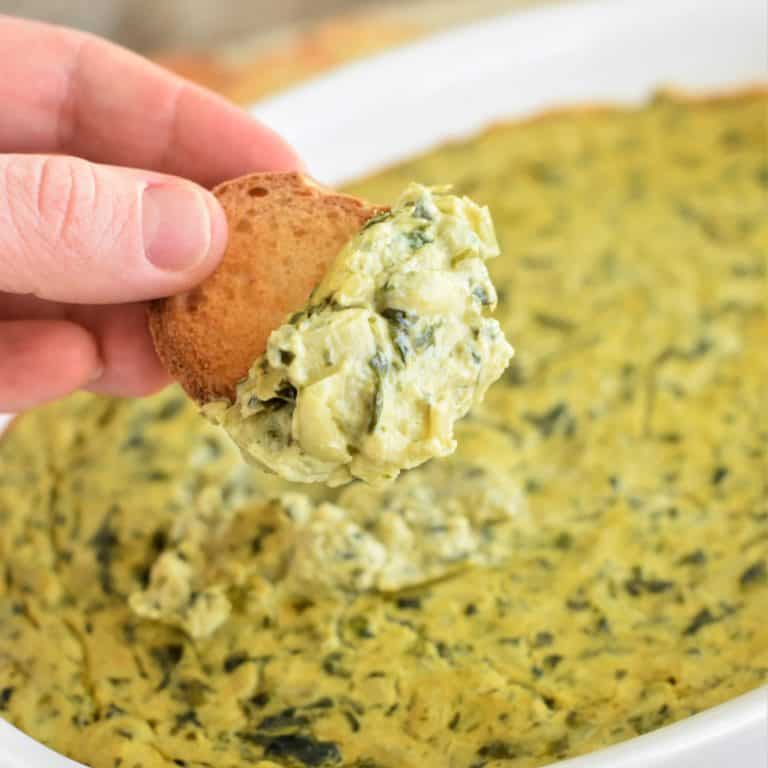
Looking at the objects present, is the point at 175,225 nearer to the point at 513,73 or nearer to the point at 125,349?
the point at 125,349

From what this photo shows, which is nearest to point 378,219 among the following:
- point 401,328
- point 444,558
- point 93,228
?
point 401,328

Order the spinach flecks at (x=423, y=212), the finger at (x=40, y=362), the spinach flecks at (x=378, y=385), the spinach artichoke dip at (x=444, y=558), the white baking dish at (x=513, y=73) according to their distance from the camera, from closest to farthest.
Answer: the spinach flecks at (x=378, y=385)
the spinach flecks at (x=423, y=212)
the spinach artichoke dip at (x=444, y=558)
the finger at (x=40, y=362)
the white baking dish at (x=513, y=73)

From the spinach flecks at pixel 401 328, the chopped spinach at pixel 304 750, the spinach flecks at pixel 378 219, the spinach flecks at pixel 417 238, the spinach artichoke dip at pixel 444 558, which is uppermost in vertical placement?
the spinach flecks at pixel 378 219

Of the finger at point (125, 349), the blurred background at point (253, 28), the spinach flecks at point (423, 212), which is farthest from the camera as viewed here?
the blurred background at point (253, 28)

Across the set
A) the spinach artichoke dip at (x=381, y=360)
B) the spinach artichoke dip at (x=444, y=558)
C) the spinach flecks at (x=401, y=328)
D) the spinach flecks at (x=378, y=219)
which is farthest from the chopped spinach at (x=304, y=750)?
the spinach flecks at (x=378, y=219)

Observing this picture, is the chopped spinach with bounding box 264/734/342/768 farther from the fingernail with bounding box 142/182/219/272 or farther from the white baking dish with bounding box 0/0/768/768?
the white baking dish with bounding box 0/0/768/768

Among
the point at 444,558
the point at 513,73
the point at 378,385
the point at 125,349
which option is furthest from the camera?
the point at 513,73

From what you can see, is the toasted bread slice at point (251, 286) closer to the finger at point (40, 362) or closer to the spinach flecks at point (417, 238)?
the spinach flecks at point (417, 238)
